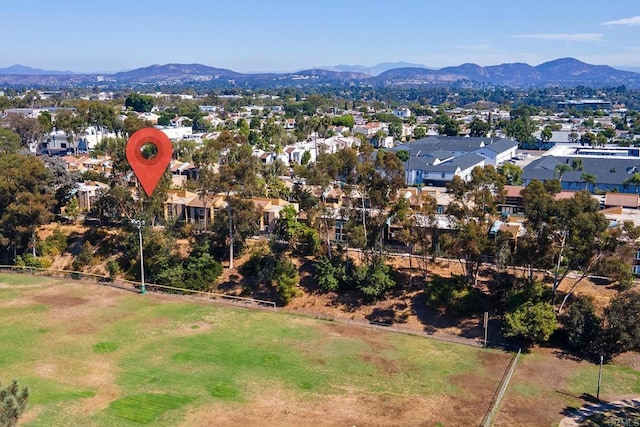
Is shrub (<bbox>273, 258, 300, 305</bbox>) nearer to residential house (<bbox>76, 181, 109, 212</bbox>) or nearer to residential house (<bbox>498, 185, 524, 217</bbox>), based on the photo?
residential house (<bbox>498, 185, 524, 217</bbox>)

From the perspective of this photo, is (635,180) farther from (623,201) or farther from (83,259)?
(83,259)

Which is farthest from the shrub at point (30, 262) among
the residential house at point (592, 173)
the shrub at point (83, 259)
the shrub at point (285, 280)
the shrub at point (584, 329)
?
the residential house at point (592, 173)

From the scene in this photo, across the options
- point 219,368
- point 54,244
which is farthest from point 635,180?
point 54,244

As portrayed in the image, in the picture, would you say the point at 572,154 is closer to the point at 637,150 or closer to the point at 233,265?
the point at 637,150

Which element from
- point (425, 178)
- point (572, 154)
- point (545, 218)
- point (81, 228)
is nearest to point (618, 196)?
point (425, 178)

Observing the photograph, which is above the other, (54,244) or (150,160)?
(150,160)

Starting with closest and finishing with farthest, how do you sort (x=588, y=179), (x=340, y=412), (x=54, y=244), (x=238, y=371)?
(x=340, y=412) → (x=238, y=371) → (x=54, y=244) → (x=588, y=179)

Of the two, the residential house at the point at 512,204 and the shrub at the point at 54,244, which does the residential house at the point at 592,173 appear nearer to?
the residential house at the point at 512,204
